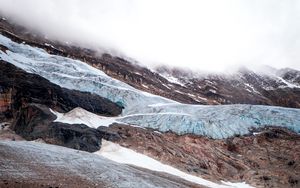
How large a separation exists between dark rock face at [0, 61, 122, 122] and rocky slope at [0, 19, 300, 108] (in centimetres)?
3211

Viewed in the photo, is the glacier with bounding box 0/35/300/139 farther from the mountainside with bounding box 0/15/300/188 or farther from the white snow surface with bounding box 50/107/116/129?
the white snow surface with bounding box 50/107/116/129

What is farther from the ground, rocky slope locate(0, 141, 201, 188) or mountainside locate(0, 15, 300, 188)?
mountainside locate(0, 15, 300, 188)

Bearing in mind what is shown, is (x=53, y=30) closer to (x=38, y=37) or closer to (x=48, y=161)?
(x=38, y=37)

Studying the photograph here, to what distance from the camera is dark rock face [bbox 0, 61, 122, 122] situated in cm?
7050

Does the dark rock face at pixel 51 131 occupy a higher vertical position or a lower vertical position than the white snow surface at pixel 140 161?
higher

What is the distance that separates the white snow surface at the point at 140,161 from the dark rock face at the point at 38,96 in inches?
686

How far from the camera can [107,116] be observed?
77688mm

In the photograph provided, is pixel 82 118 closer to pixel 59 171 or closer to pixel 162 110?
pixel 162 110

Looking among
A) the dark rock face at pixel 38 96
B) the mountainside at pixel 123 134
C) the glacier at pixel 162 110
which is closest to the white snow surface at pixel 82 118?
the mountainside at pixel 123 134

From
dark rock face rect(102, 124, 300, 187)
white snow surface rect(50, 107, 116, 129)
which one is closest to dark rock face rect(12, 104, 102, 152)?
white snow surface rect(50, 107, 116, 129)

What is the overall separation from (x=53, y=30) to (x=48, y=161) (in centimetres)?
13553

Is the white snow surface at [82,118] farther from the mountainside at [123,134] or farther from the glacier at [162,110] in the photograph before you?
the glacier at [162,110]

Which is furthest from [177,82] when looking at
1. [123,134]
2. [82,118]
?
[123,134]

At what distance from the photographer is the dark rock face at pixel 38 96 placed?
70500mm
